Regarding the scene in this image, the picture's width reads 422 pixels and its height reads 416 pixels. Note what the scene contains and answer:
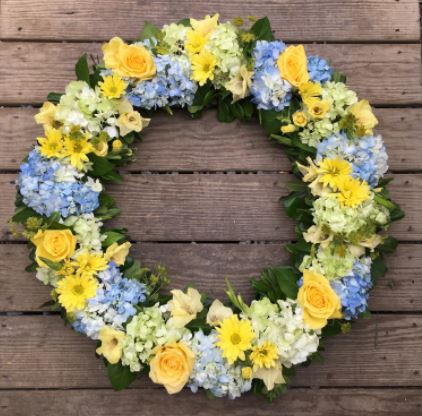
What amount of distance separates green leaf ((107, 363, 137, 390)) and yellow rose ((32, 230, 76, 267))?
0.27m

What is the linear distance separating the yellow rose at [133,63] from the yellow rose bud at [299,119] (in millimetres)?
338

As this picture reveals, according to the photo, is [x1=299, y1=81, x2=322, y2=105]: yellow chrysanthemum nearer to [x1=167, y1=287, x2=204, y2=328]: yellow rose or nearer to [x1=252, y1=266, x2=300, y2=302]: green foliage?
[x1=252, y1=266, x2=300, y2=302]: green foliage

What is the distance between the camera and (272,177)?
1.38 m

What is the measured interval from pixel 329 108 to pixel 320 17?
340mm

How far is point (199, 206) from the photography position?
53.7 inches

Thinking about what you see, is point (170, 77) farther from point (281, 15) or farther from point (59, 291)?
point (59, 291)

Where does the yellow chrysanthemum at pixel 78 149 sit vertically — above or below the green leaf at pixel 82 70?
below

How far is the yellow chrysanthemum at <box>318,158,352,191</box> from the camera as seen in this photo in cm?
122

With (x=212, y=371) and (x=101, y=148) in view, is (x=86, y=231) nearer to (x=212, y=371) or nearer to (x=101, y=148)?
(x=101, y=148)

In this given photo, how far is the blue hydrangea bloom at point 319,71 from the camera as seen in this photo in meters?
1.30

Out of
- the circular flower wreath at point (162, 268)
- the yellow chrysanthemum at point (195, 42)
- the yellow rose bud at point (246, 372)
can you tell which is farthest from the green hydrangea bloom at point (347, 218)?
the yellow chrysanthemum at point (195, 42)

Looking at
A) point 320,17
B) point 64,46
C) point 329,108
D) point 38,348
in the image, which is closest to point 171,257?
point 38,348

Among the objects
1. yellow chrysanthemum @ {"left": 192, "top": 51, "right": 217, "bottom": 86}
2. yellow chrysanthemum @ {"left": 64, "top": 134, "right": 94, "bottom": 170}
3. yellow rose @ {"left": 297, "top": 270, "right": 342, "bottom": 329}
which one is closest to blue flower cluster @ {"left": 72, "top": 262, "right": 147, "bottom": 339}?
yellow chrysanthemum @ {"left": 64, "top": 134, "right": 94, "bottom": 170}

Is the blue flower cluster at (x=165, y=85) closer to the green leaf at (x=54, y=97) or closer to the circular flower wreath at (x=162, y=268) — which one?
the circular flower wreath at (x=162, y=268)
